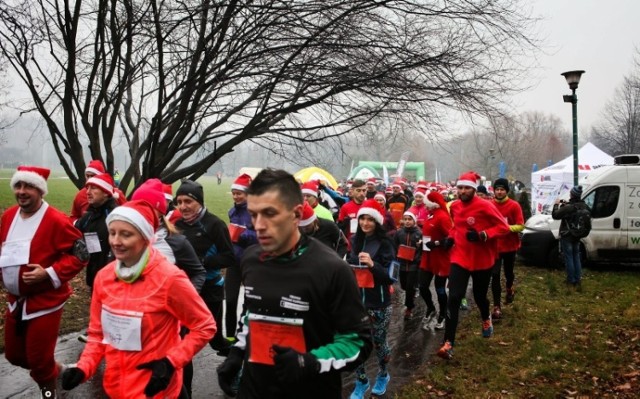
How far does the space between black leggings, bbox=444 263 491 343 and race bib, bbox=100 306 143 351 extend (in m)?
4.00

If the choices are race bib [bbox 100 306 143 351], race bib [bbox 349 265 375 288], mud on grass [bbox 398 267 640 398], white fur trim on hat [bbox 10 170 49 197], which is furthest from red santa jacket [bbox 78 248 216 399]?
mud on grass [bbox 398 267 640 398]

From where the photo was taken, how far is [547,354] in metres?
5.91

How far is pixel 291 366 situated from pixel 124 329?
115 cm

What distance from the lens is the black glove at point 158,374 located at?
236 cm

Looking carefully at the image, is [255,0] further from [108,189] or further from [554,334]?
[554,334]

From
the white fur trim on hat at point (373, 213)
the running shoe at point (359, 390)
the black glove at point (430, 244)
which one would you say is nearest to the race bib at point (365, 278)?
the white fur trim on hat at point (373, 213)

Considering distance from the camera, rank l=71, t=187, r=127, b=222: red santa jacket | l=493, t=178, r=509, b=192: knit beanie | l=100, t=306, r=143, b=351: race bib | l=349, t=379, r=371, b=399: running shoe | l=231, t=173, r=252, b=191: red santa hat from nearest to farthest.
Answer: l=100, t=306, r=143, b=351: race bib, l=349, t=379, r=371, b=399: running shoe, l=231, t=173, r=252, b=191: red santa hat, l=71, t=187, r=127, b=222: red santa jacket, l=493, t=178, r=509, b=192: knit beanie

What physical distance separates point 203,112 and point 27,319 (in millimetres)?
4611

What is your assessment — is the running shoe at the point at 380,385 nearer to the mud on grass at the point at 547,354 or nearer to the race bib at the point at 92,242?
the mud on grass at the point at 547,354

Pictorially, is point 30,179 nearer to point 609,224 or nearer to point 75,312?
point 75,312

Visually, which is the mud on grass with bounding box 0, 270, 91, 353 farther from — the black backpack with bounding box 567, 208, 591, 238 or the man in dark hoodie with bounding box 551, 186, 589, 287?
the black backpack with bounding box 567, 208, 591, 238

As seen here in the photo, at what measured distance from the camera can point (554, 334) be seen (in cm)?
682

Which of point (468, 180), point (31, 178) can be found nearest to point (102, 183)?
point (31, 178)

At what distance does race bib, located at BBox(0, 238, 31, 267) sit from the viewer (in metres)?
3.72
